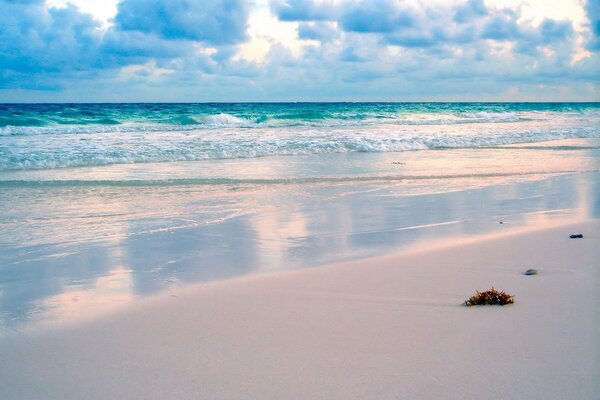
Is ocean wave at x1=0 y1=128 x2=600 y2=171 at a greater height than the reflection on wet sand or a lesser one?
greater

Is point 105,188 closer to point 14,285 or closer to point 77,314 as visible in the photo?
point 14,285

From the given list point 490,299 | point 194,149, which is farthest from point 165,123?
point 490,299

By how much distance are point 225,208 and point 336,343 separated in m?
6.17

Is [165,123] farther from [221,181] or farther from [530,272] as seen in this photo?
[530,272]

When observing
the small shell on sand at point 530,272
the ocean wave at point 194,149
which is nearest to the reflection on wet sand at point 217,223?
the small shell on sand at point 530,272

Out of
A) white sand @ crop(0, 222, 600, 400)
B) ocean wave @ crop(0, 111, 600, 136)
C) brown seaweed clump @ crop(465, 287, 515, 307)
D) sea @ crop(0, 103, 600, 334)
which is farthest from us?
ocean wave @ crop(0, 111, 600, 136)

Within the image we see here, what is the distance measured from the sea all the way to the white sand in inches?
26.6

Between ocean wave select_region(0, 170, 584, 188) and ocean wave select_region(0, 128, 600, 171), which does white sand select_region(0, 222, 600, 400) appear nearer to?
ocean wave select_region(0, 170, 584, 188)

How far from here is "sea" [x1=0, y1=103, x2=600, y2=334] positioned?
589cm

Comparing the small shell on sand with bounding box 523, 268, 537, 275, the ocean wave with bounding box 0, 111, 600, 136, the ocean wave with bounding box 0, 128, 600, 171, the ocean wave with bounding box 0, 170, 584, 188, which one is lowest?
the small shell on sand with bounding box 523, 268, 537, 275

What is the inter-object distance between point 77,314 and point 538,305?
3.51 metres

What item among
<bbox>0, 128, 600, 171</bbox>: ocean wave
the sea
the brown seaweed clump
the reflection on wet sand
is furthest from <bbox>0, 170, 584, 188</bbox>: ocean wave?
the brown seaweed clump

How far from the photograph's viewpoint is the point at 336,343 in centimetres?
390

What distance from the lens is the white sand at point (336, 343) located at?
10.9 ft
